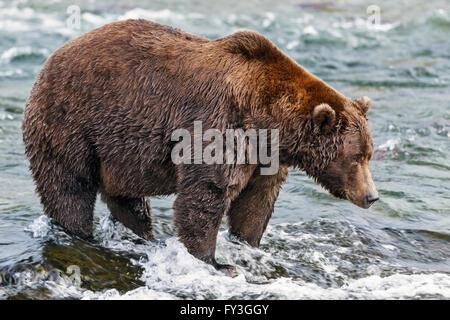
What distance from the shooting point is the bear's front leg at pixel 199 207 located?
5.80 m

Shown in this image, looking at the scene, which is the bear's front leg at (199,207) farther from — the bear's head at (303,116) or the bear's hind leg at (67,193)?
A: the bear's hind leg at (67,193)

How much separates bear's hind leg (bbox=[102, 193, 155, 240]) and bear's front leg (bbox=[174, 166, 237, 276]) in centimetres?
106

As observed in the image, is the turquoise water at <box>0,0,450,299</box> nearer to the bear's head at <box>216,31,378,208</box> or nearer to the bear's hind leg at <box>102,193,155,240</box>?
the bear's hind leg at <box>102,193,155,240</box>

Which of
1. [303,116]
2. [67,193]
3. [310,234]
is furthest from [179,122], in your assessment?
[310,234]

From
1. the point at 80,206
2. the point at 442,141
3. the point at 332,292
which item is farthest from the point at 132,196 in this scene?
the point at 442,141

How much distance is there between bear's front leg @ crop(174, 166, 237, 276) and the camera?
19.0 ft

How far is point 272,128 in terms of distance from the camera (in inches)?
230

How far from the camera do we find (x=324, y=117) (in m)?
5.69

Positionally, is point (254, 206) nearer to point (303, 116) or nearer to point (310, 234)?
point (303, 116)

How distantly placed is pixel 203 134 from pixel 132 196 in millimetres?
1034

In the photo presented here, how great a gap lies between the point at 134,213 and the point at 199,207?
130cm

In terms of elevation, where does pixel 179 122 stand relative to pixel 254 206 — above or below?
above

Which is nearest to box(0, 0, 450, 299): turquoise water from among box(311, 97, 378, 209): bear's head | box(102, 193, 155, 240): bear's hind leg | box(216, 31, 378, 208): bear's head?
box(102, 193, 155, 240): bear's hind leg

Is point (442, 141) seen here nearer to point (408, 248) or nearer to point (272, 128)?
point (408, 248)
